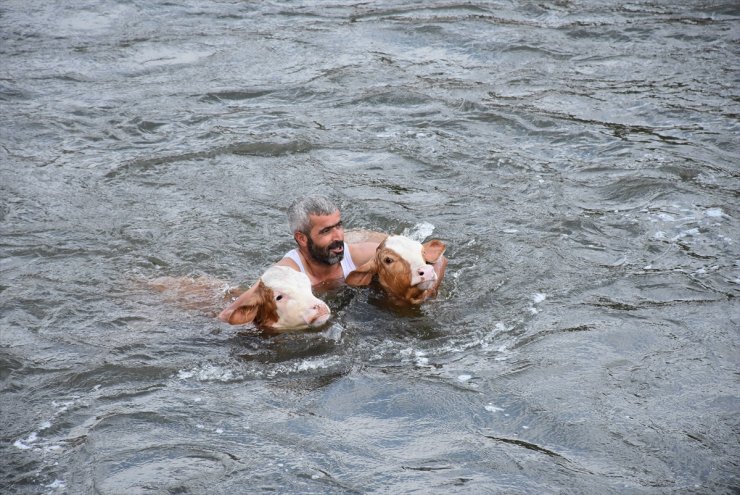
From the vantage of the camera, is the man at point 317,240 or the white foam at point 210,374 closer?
the white foam at point 210,374

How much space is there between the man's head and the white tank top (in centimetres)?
22

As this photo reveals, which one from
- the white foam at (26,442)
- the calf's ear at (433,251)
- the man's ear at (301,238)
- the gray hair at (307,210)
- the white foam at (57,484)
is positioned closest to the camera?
the white foam at (57,484)

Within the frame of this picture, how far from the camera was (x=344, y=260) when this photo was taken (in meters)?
9.62

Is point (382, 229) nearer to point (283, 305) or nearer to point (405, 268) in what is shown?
point (405, 268)

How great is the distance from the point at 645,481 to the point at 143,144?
9.26 meters

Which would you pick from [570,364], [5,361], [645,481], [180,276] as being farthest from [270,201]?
[645,481]

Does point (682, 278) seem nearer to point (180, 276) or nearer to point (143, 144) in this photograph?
point (180, 276)

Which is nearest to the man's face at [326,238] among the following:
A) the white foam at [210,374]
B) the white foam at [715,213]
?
the white foam at [210,374]

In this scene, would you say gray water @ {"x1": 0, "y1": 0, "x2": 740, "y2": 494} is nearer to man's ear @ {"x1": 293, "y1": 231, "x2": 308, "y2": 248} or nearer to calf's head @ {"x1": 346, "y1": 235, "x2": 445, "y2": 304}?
calf's head @ {"x1": 346, "y1": 235, "x2": 445, "y2": 304}

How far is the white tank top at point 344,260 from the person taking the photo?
366 inches

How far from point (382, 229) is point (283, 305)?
3.04m

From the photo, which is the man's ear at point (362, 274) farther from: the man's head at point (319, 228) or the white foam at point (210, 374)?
the white foam at point (210, 374)

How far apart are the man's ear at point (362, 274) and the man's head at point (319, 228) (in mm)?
228

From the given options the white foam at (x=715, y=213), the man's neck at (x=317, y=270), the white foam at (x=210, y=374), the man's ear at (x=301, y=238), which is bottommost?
the white foam at (x=210, y=374)
